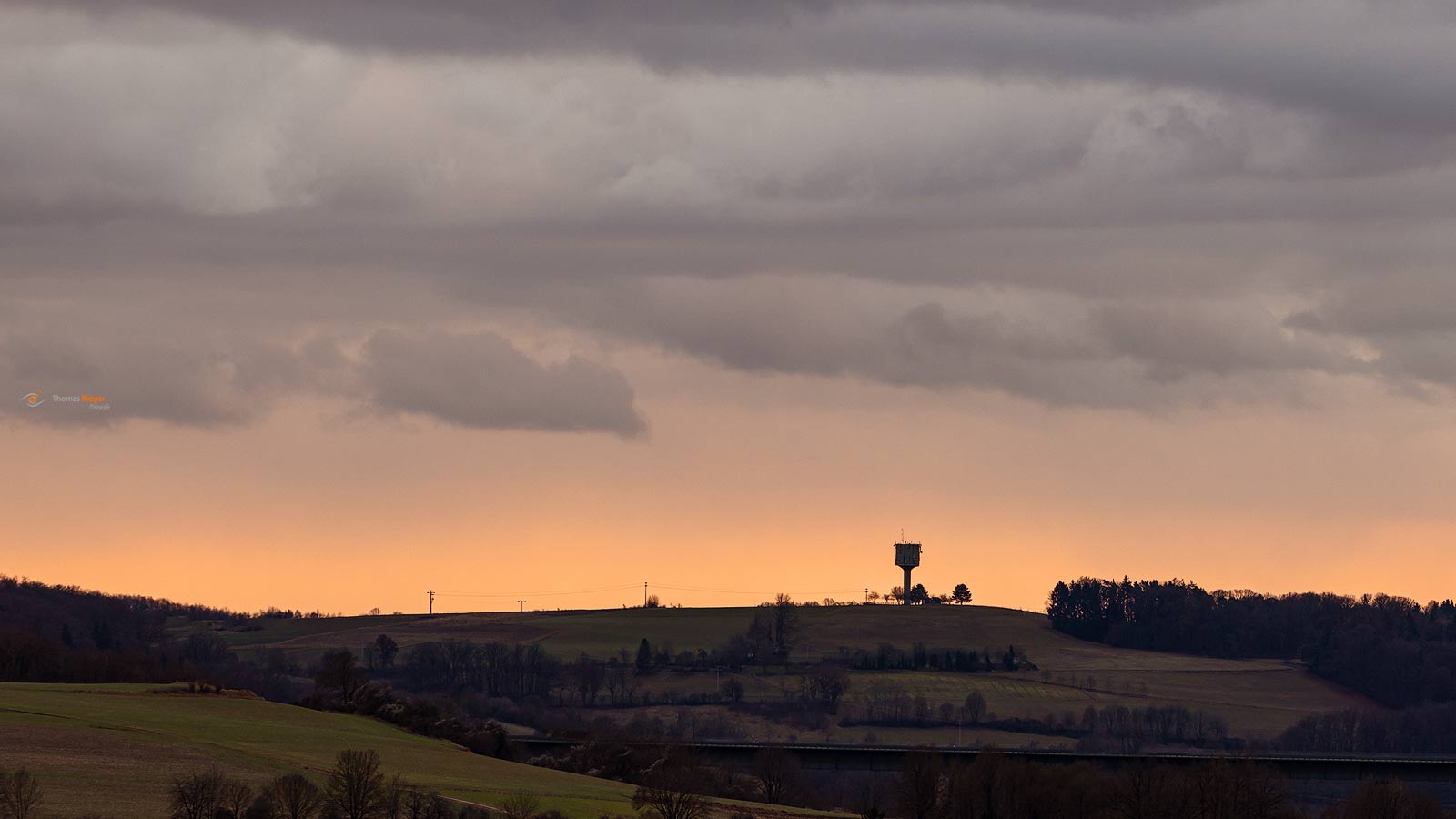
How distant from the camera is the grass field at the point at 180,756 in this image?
13738 centimetres

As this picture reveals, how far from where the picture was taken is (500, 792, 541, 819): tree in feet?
452

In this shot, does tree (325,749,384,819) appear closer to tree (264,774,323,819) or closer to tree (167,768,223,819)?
tree (264,774,323,819)

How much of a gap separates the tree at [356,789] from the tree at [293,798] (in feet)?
5.29

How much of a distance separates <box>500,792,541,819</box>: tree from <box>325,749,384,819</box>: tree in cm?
830

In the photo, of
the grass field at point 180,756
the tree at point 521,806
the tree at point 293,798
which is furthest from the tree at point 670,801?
the tree at point 293,798

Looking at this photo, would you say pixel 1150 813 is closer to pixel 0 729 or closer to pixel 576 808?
pixel 576 808

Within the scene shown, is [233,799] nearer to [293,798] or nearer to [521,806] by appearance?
[293,798]

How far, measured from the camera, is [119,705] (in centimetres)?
19200

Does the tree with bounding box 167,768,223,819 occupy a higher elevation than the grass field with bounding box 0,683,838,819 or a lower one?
lower

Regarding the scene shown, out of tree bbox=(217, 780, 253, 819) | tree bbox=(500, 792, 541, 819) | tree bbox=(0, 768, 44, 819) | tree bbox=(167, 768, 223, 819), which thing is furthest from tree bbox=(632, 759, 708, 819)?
tree bbox=(0, 768, 44, 819)

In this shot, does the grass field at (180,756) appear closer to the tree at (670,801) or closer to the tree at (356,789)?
the tree at (670,801)

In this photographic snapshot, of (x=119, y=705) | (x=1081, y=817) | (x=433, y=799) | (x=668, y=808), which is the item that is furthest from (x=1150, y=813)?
(x=119, y=705)

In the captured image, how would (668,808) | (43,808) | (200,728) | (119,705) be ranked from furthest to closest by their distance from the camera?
(119,705), (200,728), (668,808), (43,808)

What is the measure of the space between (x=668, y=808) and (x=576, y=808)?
6675mm
